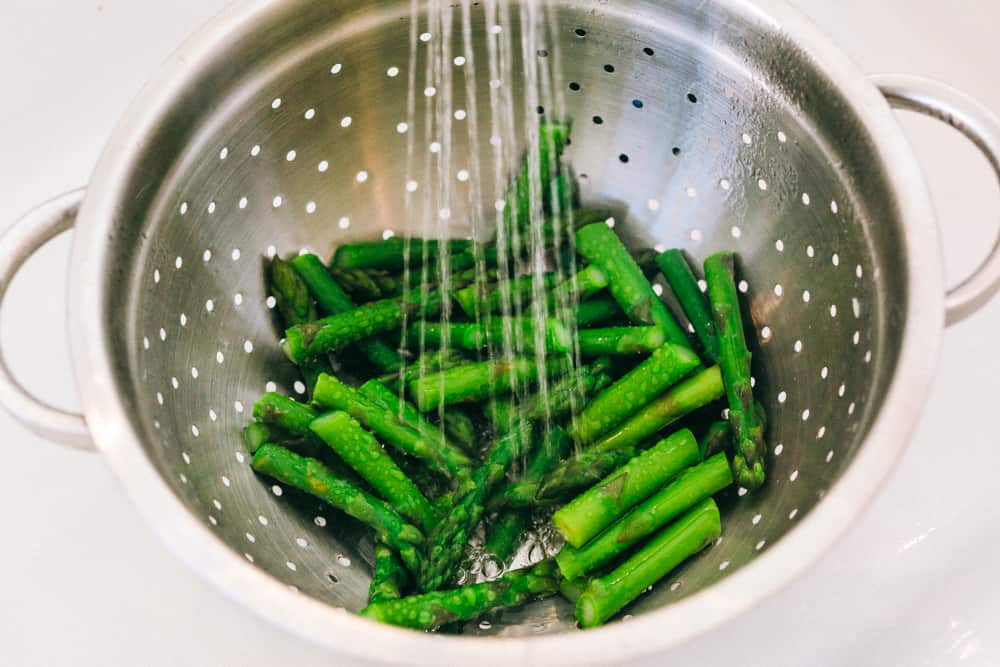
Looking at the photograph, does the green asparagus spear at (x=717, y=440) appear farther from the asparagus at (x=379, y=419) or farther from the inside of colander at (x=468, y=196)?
the asparagus at (x=379, y=419)

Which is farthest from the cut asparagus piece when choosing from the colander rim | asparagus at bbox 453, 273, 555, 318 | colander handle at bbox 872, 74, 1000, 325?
colander handle at bbox 872, 74, 1000, 325

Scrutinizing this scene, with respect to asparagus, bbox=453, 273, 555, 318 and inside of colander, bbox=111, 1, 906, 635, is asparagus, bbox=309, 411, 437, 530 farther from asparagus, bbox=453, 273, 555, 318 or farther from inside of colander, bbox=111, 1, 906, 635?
asparagus, bbox=453, 273, 555, 318

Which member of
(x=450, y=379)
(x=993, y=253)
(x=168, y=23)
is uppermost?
(x=993, y=253)

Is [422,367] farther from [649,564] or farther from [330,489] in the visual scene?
[649,564]

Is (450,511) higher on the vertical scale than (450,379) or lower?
lower

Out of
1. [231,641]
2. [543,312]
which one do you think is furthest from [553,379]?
[231,641]

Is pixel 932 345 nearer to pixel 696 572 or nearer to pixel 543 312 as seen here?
pixel 696 572

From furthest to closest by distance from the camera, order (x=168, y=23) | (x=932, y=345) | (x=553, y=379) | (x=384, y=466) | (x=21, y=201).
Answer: (x=168, y=23) → (x=21, y=201) → (x=553, y=379) → (x=384, y=466) → (x=932, y=345)

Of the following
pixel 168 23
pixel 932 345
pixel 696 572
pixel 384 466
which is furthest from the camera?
pixel 168 23
